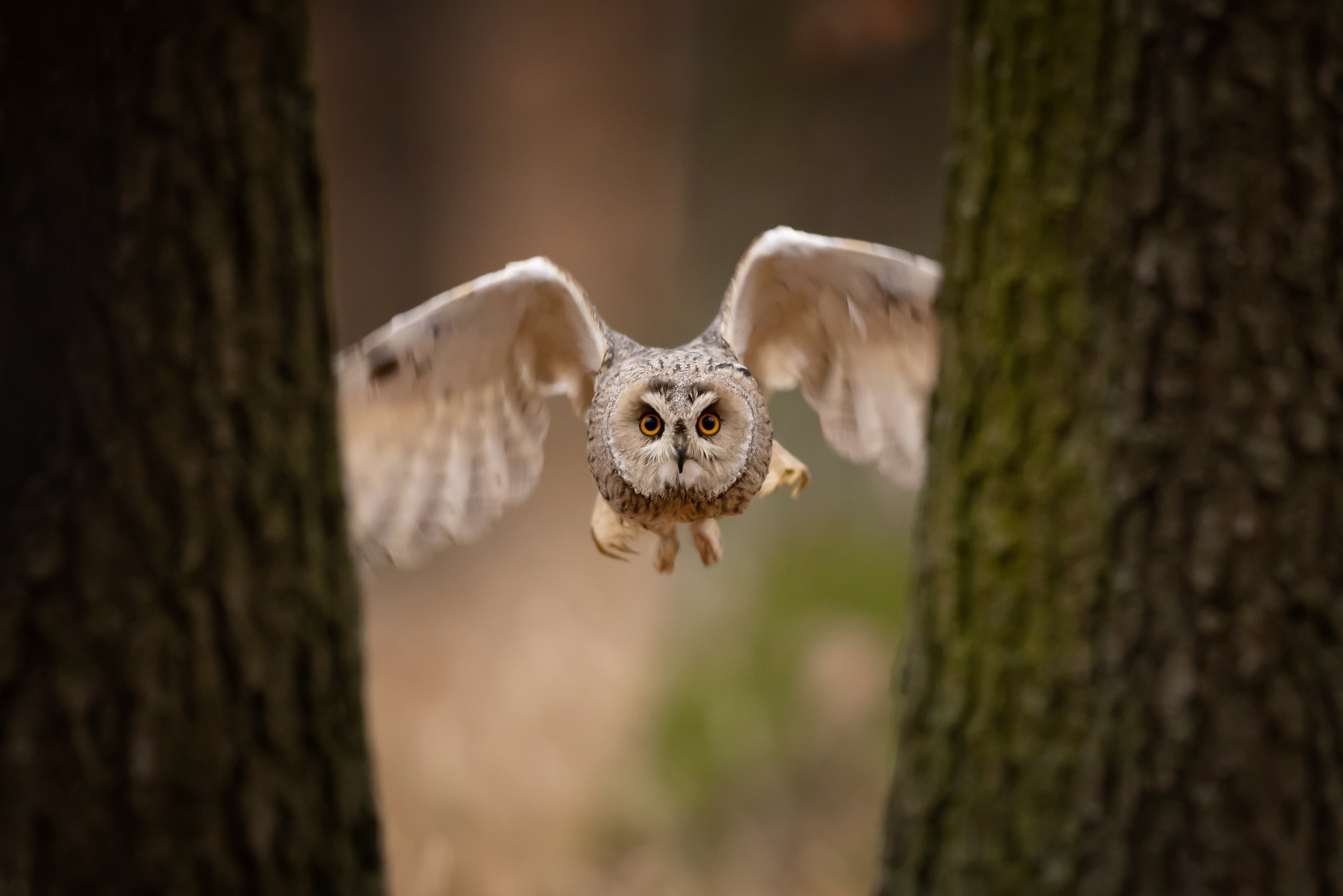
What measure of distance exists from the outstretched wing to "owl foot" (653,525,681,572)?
53cm

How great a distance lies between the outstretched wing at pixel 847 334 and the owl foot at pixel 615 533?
1.82 ft

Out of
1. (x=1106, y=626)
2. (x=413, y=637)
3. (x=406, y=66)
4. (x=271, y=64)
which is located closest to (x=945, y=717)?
(x=1106, y=626)

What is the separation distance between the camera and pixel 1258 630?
1291mm

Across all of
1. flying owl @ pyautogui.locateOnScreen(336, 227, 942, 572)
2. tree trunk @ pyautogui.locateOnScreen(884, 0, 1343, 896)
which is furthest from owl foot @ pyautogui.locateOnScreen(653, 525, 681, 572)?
tree trunk @ pyautogui.locateOnScreen(884, 0, 1343, 896)

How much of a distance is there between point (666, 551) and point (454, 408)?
70cm

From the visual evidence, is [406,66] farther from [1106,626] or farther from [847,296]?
[1106,626]

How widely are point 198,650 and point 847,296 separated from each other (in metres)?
1.94

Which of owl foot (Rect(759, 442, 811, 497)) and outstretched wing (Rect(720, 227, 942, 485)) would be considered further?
owl foot (Rect(759, 442, 811, 497))

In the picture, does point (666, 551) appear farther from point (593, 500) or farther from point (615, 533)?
point (593, 500)

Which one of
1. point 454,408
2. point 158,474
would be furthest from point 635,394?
point 158,474

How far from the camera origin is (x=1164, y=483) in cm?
132

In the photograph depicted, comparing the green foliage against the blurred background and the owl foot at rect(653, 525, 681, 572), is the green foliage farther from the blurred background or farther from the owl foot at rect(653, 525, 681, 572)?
the owl foot at rect(653, 525, 681, 572)

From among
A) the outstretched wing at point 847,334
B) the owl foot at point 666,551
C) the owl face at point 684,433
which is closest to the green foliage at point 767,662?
the outstretched wing at point 847,334

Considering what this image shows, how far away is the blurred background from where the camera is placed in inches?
190
